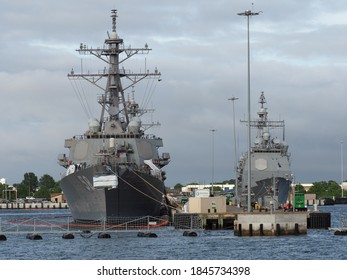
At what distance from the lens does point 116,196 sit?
91.2 metres

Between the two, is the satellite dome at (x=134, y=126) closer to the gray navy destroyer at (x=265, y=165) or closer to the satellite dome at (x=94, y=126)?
the satellite dome at (x=94, y=126)

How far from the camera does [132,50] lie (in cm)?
10031

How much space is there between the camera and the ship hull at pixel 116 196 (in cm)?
9094

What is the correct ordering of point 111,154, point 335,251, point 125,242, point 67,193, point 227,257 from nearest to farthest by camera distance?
point 227,257, point 335,251, point 125,242, point 111,154, point 67,193

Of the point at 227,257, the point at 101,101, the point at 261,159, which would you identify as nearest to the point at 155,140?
the point at 101,101

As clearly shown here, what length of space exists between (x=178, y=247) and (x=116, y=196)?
2732 centimetres

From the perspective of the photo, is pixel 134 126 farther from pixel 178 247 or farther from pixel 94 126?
pixel 178 247

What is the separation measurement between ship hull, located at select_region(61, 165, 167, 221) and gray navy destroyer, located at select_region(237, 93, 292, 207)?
26.9 m

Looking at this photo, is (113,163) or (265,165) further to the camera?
(265,165)

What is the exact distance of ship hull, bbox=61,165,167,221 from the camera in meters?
90.9

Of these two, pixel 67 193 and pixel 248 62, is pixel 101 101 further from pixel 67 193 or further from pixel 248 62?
pixel 248 62

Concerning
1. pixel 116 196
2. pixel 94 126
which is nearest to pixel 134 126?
pixel 94 126

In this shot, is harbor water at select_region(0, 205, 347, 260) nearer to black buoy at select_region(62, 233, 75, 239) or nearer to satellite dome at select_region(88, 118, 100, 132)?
black buoy at select_region(62, 233, 75, 239)

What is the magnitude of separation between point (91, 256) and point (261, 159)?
7154 centimetres
